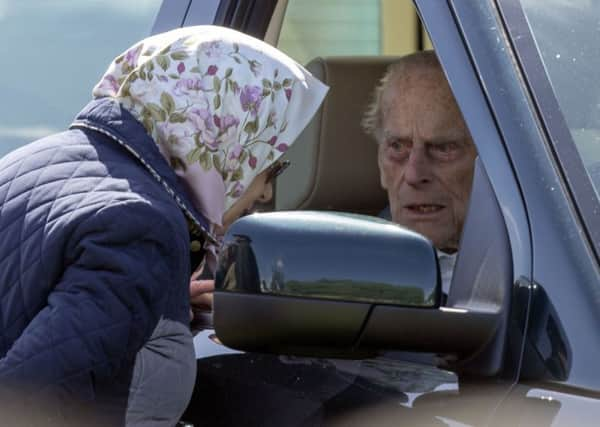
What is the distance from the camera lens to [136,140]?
7.34 feet

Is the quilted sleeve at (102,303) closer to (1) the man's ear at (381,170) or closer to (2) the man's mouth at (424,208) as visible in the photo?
(2) the man's mouth at (424,208)

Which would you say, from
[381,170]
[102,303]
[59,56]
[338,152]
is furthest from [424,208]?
[102,303]

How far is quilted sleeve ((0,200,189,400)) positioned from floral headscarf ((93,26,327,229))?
0.27 meters

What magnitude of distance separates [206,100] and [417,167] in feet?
2.94

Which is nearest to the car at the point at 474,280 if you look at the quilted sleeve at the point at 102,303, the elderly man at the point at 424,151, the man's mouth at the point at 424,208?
the quilted sleeve at the point at 102,303

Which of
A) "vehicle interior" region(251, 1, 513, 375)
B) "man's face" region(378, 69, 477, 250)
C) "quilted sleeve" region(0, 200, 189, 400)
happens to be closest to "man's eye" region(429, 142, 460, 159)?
"man's face" region(378, 69, 477, 250)

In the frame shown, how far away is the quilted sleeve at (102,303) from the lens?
1939mm

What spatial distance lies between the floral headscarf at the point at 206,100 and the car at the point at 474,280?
0.37m

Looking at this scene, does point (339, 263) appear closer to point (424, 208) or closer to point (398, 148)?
point (424, 208)

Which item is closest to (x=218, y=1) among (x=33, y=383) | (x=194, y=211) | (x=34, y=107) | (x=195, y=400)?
(x=34, y=107)

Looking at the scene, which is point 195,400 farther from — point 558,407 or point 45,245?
point 558,407

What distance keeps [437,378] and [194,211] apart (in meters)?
0.56

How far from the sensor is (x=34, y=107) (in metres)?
2.72

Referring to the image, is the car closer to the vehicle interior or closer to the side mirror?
the side mirror
